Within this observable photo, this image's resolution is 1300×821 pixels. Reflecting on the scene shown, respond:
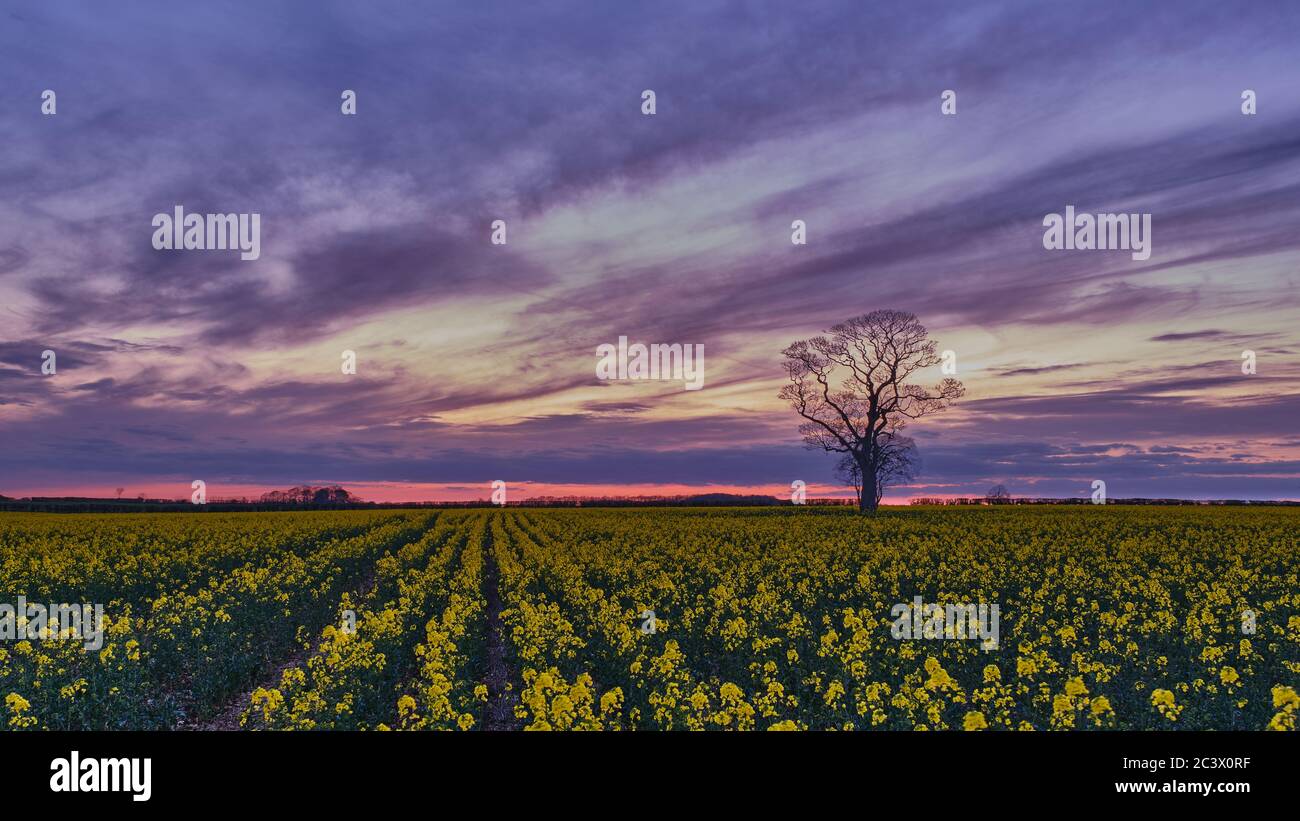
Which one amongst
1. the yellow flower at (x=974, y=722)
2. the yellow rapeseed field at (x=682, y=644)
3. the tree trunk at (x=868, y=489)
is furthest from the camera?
the tree trunk at (x=868, y=489)

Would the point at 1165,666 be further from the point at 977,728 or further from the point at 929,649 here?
the point at 977,728

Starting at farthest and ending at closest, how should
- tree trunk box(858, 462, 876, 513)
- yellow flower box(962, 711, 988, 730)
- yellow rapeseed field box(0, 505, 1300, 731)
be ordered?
tree trunk box(858, 462, 876, 513)
yellow rapeseed field box(0, 505, 1300, 731)
yellow flower box(962, 711, 988, 730)

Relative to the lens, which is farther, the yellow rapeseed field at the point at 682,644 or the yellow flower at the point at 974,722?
the yellow rapeseed field at the point at 682,644

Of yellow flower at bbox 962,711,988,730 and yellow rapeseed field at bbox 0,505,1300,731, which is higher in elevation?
yellow flower at bbox 962,711,988,730

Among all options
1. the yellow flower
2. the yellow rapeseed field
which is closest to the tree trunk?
the yellow rapeseed field

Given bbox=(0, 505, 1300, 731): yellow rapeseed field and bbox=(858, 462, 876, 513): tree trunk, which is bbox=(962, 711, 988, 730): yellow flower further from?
bbox=(858, 462, 876, 513): tree trunk

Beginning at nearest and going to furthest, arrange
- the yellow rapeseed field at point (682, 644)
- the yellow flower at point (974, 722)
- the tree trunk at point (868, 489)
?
the yellow flower at point (974, 722), the yellow rapeseed field at point (682, 644), the tree trunk at point (868, 489)

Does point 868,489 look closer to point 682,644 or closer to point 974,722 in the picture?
point 682,644

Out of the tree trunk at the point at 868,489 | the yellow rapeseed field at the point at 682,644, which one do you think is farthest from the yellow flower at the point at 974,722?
the tree trunk at the point at 868,489

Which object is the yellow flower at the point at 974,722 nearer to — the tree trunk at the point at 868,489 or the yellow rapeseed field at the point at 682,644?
the yellow rapeseed field at the point at 682,644

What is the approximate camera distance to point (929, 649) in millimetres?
12719

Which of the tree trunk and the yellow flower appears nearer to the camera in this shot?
the yellow flower
